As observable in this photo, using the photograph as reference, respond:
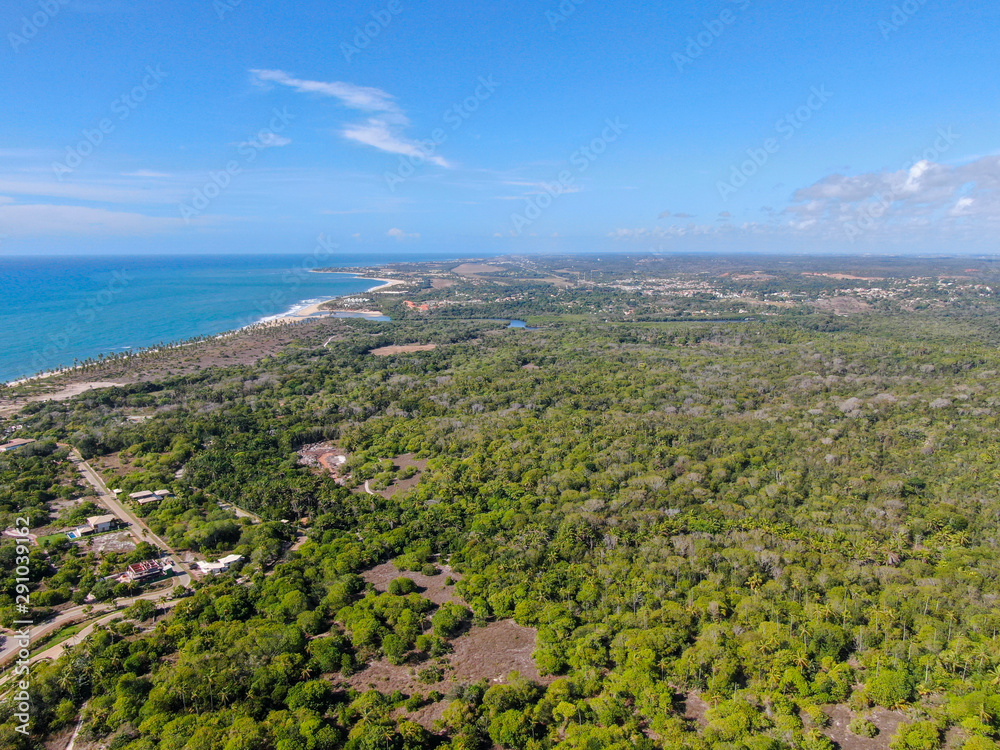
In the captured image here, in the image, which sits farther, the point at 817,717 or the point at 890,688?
the point at 890,688

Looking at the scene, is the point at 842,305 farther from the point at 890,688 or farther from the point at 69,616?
the point at 69,616

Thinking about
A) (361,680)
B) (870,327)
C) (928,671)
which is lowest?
(361,680)

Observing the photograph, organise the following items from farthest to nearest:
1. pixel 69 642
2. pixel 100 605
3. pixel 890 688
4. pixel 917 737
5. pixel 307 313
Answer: pixel 307 313, pixel 100 605, pixel 69 642, pixel 890 688, pixel 917 737

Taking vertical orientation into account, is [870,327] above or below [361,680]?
above

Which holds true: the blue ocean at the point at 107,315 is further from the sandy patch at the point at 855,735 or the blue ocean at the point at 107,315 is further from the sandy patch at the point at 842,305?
the sandy patch at the point at 842,305

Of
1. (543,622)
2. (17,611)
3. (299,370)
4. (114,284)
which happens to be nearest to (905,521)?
(543,622)

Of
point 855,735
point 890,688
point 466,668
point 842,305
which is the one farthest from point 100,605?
point 842,305

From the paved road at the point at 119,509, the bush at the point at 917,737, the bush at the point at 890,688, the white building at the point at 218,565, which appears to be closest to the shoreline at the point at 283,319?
the paved road at the point at 119,509

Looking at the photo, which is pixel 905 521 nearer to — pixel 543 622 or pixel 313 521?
pixel 543 622
